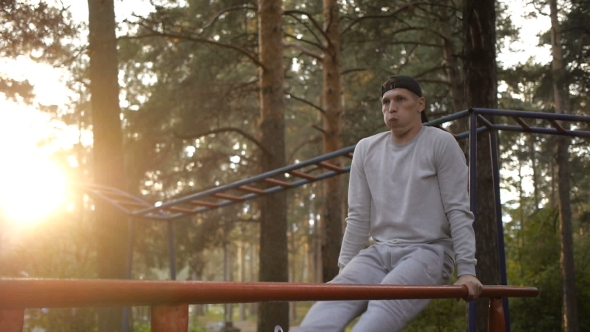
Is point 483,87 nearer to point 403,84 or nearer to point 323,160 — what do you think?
point 323,160

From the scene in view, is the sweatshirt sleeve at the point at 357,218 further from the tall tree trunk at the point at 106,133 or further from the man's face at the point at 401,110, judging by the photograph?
the tall tree trunk at the point at 106,133

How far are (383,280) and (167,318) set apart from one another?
5.90 feet

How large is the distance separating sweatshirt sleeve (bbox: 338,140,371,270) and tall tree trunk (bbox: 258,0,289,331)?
737 cm

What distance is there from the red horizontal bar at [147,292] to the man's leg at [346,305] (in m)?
0.80

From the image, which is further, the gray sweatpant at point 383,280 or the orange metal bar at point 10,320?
the gray sweatpant at point 383,280

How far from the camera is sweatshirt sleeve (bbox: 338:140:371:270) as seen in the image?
133 inches

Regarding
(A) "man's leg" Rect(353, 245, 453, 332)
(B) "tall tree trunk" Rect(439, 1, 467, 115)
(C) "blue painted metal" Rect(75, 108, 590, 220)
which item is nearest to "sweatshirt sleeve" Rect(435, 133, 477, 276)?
(A) "man's leg" Rect(353, 245, 453, 332)

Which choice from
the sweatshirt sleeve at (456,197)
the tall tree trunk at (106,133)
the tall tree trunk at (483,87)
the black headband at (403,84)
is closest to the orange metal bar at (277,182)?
the tall tree trunk at (483,87)

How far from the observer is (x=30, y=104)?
1159cm

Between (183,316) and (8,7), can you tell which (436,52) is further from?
(183,316)

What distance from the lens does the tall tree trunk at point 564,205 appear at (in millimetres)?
14430

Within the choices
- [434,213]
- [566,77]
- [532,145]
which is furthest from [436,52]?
[434,213]

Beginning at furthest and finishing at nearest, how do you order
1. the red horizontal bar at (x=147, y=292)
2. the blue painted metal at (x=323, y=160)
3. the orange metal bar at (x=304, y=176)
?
the orange metal bar at (x=304, y=176) → the blue painted metal at (x=323, y=160) → the red horizontal bar at (x=147, y=292)

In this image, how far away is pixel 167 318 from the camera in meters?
1.39
